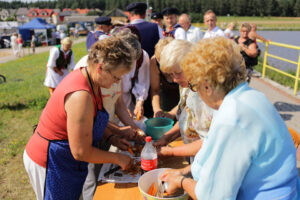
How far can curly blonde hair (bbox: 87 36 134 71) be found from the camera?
5.13 feet

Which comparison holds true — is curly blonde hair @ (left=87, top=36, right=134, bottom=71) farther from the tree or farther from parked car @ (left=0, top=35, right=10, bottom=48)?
parked car @ (left=0, top=35, right=10, bottom=48)

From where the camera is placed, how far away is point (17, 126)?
5922mm

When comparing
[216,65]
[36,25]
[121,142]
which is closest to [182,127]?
[121,142]

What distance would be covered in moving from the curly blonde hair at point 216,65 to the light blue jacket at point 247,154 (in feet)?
0.17

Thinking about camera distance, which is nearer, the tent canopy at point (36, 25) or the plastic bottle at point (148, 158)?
the plastic bottle at point (148, 158)

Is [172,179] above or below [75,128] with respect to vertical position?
below

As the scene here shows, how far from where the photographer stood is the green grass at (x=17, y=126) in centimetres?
365

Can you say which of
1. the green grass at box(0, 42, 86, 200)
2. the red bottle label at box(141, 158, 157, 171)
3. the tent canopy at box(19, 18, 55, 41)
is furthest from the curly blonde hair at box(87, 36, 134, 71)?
the tent canopy at box(19, 18, 55, 41)

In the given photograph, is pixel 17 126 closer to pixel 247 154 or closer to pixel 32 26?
pixel 247 154

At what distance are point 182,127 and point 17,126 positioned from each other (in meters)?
5.08

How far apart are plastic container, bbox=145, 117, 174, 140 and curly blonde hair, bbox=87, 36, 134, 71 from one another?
750 mm

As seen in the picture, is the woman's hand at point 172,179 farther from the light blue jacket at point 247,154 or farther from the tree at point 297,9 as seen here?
the tree at point 297,9

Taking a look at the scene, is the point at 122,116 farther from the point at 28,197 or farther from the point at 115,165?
the point at 28,197

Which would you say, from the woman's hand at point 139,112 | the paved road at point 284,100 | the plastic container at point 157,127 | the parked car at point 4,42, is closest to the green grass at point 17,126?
the woman's hand at point 139,112
